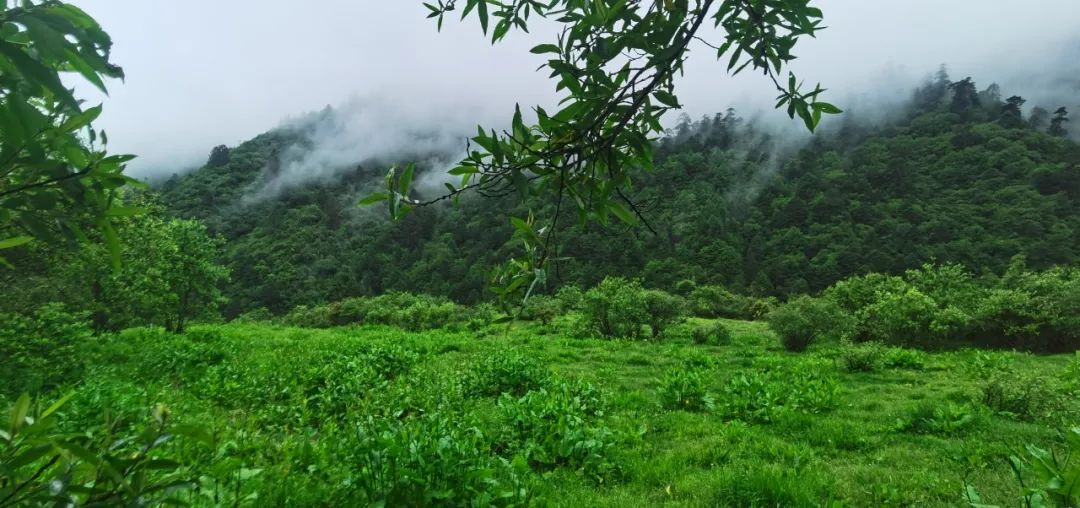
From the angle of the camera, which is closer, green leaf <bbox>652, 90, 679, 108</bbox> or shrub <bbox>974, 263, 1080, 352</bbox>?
green leaf <bbox>652, 90, 679, 108</bbox>

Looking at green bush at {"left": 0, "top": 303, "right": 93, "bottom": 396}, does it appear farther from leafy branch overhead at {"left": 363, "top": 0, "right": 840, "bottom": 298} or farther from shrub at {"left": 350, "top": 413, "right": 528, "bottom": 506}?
leafy branch overhead at {"left": 363, "top": 0, "right": 840, "bottom": 298}

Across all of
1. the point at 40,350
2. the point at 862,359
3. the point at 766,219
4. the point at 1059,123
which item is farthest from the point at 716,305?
the point at 1059,123

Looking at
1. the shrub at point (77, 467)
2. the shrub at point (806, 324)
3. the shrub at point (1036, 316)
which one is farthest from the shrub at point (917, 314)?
the shrub at point (77, 467)

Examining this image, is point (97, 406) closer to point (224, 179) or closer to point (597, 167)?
point (597, 167)

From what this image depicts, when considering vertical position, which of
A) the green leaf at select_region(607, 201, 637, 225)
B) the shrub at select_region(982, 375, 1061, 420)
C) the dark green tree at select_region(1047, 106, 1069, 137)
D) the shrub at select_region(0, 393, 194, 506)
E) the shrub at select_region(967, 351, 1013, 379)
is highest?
the dark green tree at select_region(1047, 106, 1069, 137)

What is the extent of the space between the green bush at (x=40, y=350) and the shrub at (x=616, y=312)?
1536 centimetres

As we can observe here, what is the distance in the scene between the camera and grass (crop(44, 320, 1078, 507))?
4.29 metres

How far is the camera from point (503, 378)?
9.02m

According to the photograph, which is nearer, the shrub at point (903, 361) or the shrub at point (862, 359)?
the shrub at point (862, 359)

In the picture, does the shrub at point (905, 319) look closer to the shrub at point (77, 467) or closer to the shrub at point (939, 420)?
the shrub at point (939, 420)

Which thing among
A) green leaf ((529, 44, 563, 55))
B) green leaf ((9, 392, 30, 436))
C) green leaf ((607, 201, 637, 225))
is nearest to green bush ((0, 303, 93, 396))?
green leaf ((9, 392, 30, 436))

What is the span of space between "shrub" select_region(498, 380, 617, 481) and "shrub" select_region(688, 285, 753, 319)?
96.6ft

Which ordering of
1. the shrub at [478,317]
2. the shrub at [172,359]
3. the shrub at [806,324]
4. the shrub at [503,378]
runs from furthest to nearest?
1. the shrub at [478,317]
2. the shrub at [806,324]
3. the shrub at [172,359]
4. the shrub at [503,378]

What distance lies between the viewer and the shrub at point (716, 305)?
3547cm
